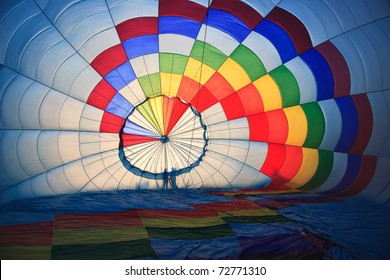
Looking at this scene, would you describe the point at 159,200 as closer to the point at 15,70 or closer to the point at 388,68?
the point at 15,70

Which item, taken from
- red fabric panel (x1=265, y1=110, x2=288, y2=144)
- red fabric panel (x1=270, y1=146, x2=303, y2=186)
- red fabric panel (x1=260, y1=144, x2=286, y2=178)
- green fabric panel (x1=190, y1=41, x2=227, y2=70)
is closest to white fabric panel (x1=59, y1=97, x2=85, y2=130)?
green fabric panel (x1=190, y1=41, x2=227, y2=70)

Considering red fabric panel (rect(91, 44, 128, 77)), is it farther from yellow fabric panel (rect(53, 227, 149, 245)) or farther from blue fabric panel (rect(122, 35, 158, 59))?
yellow fabric panel (rect(53, 227, 149, 245))

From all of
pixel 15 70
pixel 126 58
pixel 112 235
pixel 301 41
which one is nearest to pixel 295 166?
pixel 301 41

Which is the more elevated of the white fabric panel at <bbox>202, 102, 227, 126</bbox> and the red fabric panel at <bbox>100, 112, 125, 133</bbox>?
the white fabric panel at <bbox>202, 102, 227, 126</bbox>

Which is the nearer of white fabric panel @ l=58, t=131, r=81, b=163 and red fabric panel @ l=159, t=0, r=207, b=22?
red fabric panel @ l=159, t=0, r=207, b=22

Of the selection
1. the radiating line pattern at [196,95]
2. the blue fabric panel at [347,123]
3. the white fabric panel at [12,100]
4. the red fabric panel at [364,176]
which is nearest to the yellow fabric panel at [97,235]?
the radiating line pattern at [196,95]
